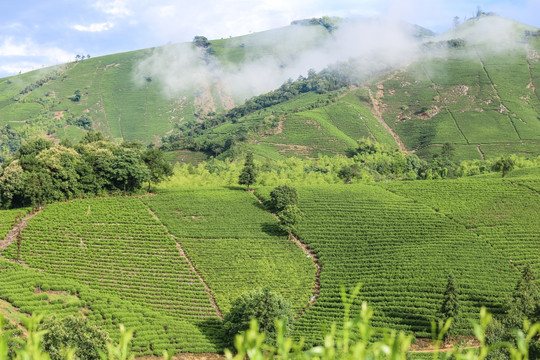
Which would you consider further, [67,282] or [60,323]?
[67,282]

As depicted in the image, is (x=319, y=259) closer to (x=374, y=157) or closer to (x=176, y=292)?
(x=176, y=292)

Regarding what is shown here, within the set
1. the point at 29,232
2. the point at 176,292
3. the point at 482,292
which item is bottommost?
the point at 482,292

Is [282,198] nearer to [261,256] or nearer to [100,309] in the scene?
[261,256]

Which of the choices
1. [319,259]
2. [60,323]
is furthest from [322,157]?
[60,323]

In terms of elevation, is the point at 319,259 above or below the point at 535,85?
below

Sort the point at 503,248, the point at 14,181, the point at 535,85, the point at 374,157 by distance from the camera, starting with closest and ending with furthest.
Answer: the point at 503,248 → the point at 14,181 → the point at 374,157 → the point at 535,85

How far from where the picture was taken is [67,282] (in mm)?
52938

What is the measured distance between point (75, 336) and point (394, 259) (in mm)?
41184

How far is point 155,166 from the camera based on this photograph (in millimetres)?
84188

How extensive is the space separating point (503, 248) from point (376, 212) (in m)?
19.3

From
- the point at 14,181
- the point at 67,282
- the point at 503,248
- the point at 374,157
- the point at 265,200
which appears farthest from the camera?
the point at 374,157

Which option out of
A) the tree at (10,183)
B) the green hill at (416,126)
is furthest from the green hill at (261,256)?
the green hill at (416,126)

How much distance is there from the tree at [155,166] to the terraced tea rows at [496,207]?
4331cm

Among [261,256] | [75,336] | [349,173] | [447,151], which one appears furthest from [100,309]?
[447,151]
